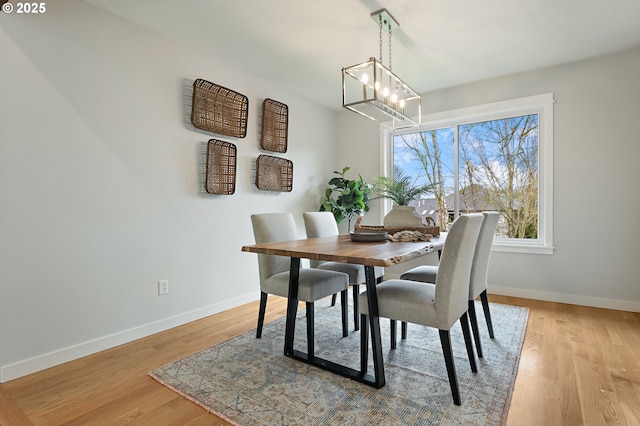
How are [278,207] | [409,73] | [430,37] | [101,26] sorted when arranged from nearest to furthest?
[101,26] < [430,37] < [409,73] < [278,207]

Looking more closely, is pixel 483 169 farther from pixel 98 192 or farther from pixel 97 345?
pixel 97 345

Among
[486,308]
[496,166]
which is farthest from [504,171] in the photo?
[486,308]

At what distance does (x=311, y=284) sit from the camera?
7.06 feet

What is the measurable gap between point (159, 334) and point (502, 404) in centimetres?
240

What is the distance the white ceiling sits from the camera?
7.74 feet

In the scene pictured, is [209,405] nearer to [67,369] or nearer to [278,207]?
[67,369]

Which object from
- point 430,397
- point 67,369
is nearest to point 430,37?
point 430,397

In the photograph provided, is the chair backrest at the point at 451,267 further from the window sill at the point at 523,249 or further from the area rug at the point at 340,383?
the window sill at the point at 523,249

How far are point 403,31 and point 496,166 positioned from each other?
2025 mm

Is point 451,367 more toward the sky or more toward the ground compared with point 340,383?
more toward the sky

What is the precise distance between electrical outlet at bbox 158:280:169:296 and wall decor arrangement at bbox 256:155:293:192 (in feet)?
4.33

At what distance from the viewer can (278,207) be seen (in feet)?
12.8

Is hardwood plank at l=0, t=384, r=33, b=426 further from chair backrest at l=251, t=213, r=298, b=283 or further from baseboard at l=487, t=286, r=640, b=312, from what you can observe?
baseboard at l=487, t=286, r=640, b=312

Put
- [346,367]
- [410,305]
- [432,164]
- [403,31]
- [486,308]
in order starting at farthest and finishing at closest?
[432,164], [403,31], [486,308], [346,367], [410,305]
